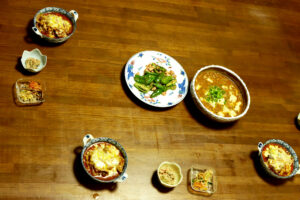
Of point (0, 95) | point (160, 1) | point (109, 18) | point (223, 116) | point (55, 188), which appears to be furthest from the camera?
point (160, 1)

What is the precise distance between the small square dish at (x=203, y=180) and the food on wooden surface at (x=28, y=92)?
1.35 meters

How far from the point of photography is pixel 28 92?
7.55 feet

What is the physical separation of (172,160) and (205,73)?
92 cm

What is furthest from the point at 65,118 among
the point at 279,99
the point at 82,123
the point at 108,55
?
the point at 279,99

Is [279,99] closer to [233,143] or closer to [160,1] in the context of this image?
[233,143]

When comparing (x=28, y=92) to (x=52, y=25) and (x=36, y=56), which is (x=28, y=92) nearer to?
(x=36, y=56)

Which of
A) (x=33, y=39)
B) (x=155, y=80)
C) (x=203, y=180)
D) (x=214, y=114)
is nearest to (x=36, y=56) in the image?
(x=33, y=39)

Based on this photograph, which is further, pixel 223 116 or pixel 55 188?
pixel 223 116

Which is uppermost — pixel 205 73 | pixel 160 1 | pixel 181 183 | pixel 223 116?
pixel 160 1

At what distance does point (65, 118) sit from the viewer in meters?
2.35

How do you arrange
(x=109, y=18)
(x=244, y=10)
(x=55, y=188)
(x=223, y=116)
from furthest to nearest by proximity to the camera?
(x=244, y=10), (x=109, y=18), (x=223, y=116), (x=55, y=188)

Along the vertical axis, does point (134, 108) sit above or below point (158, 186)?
above

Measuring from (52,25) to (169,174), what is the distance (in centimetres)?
159

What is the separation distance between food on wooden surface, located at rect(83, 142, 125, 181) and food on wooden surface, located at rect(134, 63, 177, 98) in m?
0.66
